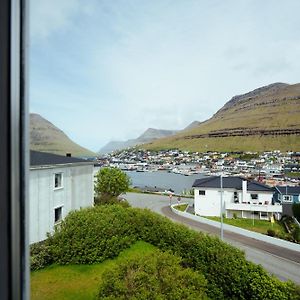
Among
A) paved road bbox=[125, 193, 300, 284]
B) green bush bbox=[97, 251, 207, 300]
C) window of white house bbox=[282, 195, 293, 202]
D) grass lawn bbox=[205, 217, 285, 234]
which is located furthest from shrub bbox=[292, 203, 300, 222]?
green bush bbox=[97, 251, 207, 300]

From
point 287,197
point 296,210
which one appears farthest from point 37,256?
point 287,197

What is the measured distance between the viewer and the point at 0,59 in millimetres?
325

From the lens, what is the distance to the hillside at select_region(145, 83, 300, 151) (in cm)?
259

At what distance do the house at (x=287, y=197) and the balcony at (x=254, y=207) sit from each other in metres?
0.18

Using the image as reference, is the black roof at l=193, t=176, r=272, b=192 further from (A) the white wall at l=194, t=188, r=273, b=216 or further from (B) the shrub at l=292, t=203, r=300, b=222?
(B) the shrub at l=292, t=203, r=300, b=222

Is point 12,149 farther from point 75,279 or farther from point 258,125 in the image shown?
point 258,125

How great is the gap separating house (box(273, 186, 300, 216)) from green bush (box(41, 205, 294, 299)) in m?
4.13

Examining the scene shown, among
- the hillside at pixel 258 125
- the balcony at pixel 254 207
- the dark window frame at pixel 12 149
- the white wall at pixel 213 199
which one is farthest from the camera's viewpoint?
the white wall at pixel 213 199

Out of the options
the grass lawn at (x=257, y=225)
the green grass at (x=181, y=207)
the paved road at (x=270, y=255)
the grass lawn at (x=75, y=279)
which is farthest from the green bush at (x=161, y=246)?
the green grass at (x=181, y=207)

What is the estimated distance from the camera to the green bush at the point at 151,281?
177 centimetres

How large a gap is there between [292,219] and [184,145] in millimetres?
2957

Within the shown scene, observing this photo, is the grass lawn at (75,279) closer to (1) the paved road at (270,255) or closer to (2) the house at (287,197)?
(1) the paved road at (270,255)

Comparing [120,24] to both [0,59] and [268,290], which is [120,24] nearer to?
[0,59]

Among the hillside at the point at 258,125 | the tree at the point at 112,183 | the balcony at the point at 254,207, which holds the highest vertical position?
the hillside at the point at 258,125
